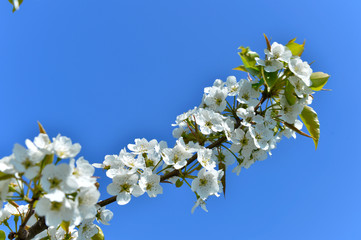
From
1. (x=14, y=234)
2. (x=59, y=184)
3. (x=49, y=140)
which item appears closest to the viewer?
(x=59, y=184)

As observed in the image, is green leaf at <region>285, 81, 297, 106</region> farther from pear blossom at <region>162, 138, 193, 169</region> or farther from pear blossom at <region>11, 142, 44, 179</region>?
pear blossom at <region>11, 142, 44, 179</region>

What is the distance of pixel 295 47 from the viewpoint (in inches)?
105

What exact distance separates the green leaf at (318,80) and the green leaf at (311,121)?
19 centimetres

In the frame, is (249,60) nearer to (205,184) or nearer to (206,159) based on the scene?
(206,159)

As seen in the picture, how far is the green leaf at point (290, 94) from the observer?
8.03 feet

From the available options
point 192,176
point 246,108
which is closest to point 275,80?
point 246,108

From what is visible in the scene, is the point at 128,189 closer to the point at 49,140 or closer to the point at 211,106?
the point at 49,140

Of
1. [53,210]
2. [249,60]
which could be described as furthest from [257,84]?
[53,210]

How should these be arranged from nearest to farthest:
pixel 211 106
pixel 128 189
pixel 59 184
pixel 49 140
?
pixel 59 184
pixel 49 140
pixel 128 189
pixel 211 106

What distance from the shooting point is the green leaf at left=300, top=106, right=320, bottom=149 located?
2615 millimetres

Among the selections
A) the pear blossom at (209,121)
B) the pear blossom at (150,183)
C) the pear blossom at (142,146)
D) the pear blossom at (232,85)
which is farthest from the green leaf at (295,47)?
the pear blossom at (150,183)

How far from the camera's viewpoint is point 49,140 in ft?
5.58

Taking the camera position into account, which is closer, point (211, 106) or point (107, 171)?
point (107, 171)

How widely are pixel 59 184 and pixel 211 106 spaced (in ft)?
4.75
